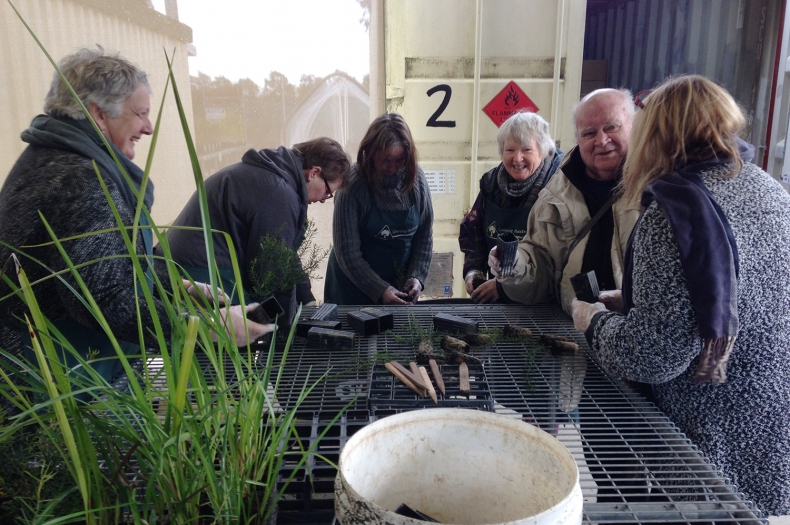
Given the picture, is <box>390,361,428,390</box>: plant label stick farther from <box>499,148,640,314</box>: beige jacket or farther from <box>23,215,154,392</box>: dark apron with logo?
<box>499,148,640,314</box>: beige jacket

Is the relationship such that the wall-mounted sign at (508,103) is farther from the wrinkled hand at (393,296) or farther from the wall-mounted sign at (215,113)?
the wall-mounted sign at (215,113)

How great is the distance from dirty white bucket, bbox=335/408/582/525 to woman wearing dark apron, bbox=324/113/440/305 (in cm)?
221

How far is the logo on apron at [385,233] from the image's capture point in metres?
3.48

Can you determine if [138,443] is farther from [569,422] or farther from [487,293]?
[487,293]

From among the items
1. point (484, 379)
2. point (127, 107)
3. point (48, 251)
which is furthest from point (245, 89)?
point (484, 379)

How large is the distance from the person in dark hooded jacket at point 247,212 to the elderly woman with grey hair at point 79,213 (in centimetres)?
78

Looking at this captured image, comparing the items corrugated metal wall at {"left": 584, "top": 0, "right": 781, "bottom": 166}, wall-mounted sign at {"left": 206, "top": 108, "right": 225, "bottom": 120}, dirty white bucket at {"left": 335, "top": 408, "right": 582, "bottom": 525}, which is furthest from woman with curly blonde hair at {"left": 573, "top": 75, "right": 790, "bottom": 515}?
wall-mounted sign at {"left": 206, "top": 108, "right": 225, "bottom": 120}

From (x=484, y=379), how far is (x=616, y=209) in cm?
107

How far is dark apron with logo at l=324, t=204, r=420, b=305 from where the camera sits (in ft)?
11.4

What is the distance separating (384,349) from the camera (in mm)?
1959

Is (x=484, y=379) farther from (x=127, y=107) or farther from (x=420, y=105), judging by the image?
(x=420, y=105)

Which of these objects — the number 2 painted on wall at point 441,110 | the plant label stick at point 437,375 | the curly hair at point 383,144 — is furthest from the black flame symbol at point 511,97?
the plant label stick at point 437,375

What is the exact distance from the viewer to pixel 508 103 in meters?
4.61

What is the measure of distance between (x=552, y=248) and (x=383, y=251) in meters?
1.27
